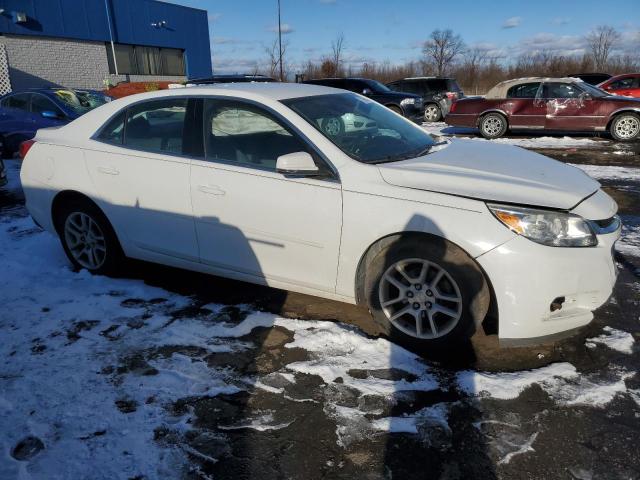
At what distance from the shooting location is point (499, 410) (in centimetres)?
253

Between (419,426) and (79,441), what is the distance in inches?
64.8

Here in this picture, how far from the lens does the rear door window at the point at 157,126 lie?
370 cm

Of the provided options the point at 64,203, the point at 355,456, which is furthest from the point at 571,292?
the point at 64,203

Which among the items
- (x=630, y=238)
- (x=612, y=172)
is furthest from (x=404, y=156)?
(x=612, y=172)

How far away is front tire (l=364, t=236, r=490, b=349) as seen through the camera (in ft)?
9.26

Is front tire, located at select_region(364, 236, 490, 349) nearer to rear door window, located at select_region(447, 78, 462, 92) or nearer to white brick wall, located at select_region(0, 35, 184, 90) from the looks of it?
rear door window, located at select_region(447, 78, 462, 92)

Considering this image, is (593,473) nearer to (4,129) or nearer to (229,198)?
(229,198)

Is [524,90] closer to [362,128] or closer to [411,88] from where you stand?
[411,88]

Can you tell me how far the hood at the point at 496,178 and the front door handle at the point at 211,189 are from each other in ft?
3.74

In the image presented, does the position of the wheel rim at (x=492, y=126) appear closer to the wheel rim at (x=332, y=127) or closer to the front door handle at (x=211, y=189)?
the wheel rim at (x=332, y=127)

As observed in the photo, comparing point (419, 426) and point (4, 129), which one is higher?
point (4, 129)

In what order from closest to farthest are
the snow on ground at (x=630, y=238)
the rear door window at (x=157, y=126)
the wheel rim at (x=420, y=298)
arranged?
the wheel rim at (x=420, y=298)
the rear door window at (x=157, y=126)
the snow on ground at (x=630, y=238)

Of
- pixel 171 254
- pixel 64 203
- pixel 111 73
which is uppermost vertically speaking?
pixel 111 73

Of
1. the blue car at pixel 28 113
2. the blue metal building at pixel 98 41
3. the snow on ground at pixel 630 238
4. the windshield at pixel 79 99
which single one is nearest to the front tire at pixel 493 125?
the snow on ground at pixel 630 238
